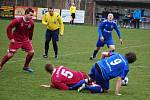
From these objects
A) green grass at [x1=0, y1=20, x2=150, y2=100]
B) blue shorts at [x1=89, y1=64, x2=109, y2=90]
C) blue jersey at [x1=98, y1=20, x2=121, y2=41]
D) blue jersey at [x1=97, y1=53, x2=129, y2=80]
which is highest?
blue jersey at [x1=98, y1=20, x2=121, y2=41]

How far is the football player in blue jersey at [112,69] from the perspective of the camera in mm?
11398

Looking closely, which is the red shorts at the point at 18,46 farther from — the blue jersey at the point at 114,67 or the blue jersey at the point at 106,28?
the blue jersey at the point at 106,28

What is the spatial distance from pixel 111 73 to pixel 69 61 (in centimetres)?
718

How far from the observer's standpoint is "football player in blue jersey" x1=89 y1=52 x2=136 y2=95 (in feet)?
37.4

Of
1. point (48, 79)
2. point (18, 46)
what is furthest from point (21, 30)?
point (48, 79)

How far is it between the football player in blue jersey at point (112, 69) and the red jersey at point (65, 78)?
347mm

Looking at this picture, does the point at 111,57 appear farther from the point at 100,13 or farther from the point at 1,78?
the point at 100,13

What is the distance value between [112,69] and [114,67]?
7 centimetres

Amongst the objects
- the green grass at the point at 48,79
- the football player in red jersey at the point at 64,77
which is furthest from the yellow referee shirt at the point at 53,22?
the football player in red jersey at the point at 64,77

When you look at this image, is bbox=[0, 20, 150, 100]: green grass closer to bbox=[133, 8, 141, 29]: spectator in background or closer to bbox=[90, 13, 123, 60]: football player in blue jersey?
bbox=[90, 13, 123, 60]: football player in blue jersey

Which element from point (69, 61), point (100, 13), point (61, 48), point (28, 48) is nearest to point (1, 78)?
point (28, 48)

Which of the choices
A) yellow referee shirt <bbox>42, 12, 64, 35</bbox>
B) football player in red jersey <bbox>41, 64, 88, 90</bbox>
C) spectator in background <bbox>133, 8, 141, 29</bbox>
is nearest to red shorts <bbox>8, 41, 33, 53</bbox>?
football player in red jersey <bbox>41, 64, 88, 90</bbox>

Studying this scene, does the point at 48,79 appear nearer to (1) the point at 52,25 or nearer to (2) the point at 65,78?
(2) the point at 65,78

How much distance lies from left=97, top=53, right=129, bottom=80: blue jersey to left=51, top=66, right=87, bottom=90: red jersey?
0.57 m
